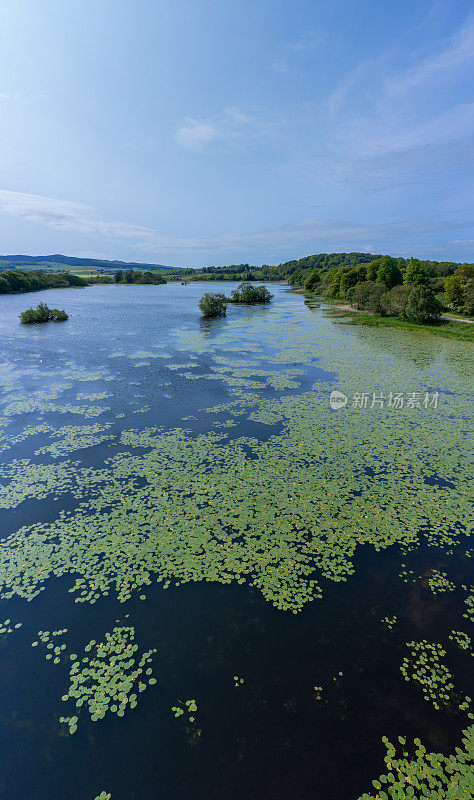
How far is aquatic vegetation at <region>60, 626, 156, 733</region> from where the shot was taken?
7059 mm

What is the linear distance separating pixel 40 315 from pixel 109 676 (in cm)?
6327

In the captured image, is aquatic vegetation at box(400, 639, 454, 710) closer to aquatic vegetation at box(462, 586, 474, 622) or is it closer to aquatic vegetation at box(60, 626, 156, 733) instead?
aquatic vegetation at box(462, 586, 474, 622)

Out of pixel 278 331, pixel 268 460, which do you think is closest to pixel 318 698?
pixel 268 460

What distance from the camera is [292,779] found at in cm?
609

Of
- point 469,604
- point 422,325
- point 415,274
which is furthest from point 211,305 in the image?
point 469,604

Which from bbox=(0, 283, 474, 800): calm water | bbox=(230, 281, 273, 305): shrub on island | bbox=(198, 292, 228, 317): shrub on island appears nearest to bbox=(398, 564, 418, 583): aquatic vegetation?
bbox=(0, 283, 474, 800): calm water

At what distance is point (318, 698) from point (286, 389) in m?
20.3

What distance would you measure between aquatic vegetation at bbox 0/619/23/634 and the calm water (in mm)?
129

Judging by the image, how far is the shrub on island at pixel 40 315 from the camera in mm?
57188

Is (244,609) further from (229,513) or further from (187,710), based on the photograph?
(229,513)

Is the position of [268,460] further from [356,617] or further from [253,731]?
[253,731]

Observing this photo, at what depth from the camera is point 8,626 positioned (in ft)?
28.4

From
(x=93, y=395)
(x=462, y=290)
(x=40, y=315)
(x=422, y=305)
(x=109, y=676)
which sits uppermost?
(x=462, y=290)

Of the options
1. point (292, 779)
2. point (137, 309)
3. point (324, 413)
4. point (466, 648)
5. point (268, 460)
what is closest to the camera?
point (292, 779)
